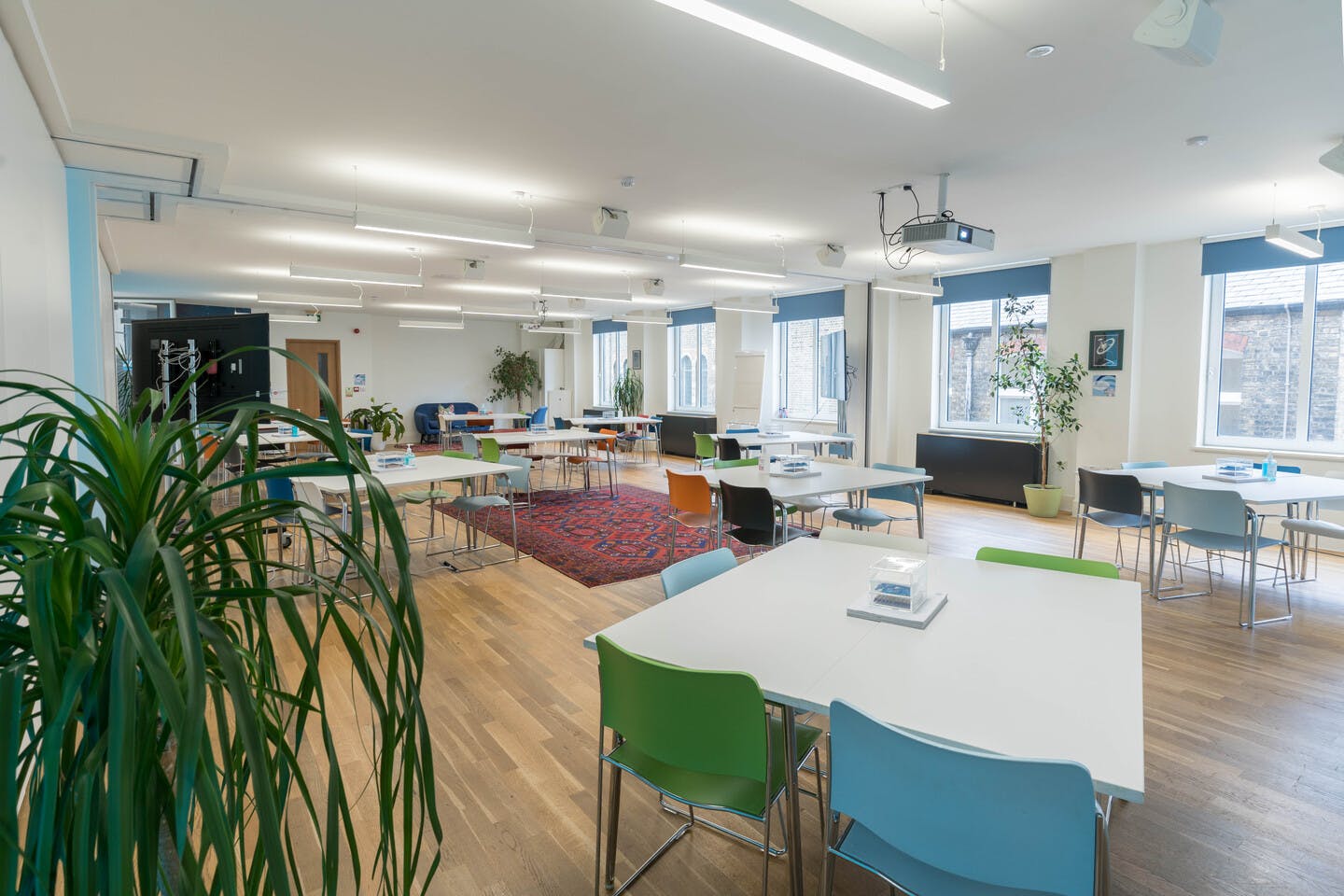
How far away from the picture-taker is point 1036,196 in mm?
5539

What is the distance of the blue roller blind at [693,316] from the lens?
13547 millimetres

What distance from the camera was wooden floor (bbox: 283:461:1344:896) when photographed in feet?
7.12

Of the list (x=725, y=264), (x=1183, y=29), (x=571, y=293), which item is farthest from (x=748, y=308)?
(x=1183, y=29)

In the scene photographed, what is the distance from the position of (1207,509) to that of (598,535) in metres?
4.66

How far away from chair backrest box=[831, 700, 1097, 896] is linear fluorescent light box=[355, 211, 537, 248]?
4.94 meters

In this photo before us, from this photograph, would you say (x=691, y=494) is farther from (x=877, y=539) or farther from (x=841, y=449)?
(x=841, y=449)

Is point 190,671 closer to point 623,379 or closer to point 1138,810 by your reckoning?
point 1138,810

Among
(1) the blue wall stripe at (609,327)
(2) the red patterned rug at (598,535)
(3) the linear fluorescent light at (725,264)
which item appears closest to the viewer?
(2) the red patterned rug at (598,535)

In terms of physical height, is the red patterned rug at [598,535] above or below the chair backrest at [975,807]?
below

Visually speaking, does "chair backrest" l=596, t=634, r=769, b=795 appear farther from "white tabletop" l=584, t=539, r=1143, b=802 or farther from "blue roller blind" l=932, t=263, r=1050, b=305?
"blue roller blind" l=932, t=263, r=1050, b=305

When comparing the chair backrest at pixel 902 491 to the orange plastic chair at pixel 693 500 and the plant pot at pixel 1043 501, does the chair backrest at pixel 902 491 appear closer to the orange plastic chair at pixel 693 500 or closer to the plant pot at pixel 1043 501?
the orange plastic chair at pixel 693 500

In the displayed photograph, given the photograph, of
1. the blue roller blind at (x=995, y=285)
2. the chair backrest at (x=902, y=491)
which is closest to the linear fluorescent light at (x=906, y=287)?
the blue roller blind at (x=995, y=285)

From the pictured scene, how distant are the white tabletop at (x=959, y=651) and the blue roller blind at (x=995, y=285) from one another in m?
6.55

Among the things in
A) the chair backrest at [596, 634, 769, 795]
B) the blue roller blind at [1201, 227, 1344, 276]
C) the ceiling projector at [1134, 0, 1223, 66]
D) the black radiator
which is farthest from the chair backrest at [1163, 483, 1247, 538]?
the chair backrest at [596, 634, 769, 795]
